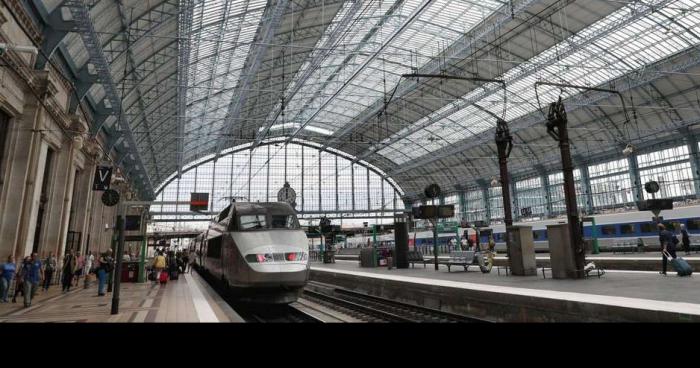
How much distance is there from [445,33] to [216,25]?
55.0 ft

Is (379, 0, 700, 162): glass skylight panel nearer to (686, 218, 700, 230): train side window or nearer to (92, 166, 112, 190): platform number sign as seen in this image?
(686, 218, 700, 230): train side window

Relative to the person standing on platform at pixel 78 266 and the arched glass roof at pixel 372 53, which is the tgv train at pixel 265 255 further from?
the person standing on platform at pixel 78 266

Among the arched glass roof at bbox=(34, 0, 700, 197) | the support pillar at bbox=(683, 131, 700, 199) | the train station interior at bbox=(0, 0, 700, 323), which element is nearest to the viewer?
the train station interior at bbox=(0, 0, 700, 323)

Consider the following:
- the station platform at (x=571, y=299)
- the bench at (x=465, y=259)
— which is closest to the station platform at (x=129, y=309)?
the station platform at (x=571, y=299)

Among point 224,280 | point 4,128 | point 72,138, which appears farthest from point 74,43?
point 224,280

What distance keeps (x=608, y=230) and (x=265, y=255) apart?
89.6ft

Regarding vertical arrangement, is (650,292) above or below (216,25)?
below

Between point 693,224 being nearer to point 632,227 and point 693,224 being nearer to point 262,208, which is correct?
point 632,227

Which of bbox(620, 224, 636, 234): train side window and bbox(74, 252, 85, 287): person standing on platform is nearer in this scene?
bbox(74, 252, 85, 287): person standing on platform

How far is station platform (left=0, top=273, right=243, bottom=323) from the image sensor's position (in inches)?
348

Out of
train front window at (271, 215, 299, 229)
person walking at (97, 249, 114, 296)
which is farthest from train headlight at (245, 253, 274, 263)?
person walking at (97, 249, 114, 296)
